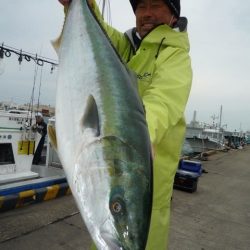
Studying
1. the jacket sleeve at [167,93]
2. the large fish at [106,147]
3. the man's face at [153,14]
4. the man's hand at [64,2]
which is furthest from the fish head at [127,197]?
the man's hand at [64,2]

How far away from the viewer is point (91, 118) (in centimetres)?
121

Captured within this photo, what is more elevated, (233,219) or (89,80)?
(89,80)

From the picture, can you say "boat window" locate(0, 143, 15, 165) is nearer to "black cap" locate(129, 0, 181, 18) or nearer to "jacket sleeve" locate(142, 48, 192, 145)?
"black cap" locate(129, 0, 181, 18)

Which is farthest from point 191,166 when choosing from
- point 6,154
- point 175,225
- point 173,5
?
point 173,5

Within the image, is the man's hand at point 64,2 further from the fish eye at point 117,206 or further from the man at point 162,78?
the fish eye at point 117,206

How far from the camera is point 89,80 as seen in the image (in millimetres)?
1342

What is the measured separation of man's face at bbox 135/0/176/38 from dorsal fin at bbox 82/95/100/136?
891 millimetres

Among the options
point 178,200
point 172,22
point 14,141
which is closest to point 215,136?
point 178,200

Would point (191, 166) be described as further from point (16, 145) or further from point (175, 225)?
point (16, 145)

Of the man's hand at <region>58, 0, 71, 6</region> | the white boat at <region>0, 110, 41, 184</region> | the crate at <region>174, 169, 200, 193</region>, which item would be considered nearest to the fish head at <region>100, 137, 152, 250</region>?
the man's hand at <region>58, 0, 71, 6</region>

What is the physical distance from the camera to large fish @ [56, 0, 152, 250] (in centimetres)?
106

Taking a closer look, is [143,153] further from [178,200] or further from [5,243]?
[178,200]

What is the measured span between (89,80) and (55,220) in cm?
417

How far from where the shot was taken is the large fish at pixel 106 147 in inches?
41.8
